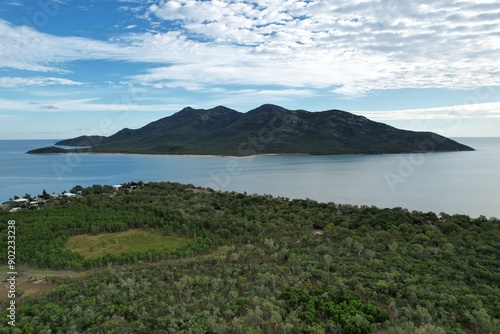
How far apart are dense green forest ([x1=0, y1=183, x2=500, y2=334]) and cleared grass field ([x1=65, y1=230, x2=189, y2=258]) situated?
0.90 m

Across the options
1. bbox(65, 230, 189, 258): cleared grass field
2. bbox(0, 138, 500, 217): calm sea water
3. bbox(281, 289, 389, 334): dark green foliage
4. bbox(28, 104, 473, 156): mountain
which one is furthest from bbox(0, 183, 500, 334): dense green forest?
bbox(28, 104, 473, 156): mountain

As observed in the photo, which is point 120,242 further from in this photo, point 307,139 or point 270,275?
point 307,139

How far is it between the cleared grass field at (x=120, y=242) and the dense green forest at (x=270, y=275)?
0.90 meters

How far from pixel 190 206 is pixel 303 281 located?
24.4 meters

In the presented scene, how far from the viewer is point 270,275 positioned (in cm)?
2180

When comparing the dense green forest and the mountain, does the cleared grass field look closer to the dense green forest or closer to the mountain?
the dense green forest

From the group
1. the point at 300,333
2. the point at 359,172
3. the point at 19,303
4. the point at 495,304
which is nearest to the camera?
the point at 300,333

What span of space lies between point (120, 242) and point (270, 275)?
16435mm

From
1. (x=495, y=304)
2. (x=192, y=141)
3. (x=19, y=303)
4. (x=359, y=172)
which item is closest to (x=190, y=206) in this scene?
(x=19, y=303)

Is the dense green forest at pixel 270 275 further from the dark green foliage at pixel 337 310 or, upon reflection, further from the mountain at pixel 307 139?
the mountain at pixel 307 139

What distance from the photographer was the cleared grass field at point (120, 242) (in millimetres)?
29656

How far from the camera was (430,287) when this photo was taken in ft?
65.6

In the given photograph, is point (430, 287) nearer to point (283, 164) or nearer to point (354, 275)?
point (354, 275)

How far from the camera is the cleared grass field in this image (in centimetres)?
2966
